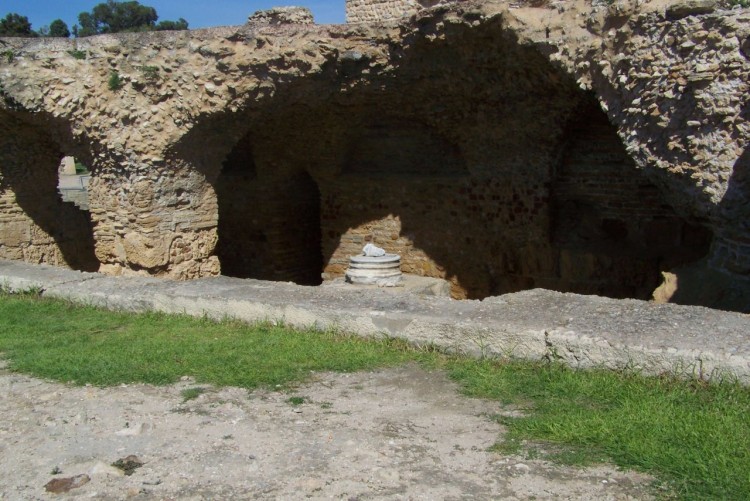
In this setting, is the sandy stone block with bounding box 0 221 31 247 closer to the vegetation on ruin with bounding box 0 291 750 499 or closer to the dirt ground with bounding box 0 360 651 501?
the vegetation on ruin with bounding box 0 291 750 499

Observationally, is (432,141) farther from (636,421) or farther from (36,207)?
(636,421)

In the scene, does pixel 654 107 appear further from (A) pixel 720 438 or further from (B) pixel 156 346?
(B) pixel 156 346

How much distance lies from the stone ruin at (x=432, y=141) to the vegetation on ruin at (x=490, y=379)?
2.42m

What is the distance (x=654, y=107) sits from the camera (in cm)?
587

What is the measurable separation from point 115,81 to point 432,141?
3971 mm

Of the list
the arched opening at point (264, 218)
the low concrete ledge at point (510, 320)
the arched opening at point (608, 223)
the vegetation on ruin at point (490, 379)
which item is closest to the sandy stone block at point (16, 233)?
the arched opening at point (264, 218)

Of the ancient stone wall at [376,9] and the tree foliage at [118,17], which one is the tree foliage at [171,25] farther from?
the ancient stone wall at [376,9]

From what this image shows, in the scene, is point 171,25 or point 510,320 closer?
point 510,320

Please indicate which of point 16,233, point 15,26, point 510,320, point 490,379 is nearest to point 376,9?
point 16,233

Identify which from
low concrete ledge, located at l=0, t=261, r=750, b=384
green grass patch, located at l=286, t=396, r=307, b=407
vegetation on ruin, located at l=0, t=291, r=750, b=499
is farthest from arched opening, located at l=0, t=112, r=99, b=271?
green grass patch, located at l=286, t=396, r=307, b=407

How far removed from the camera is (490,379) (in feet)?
12.8

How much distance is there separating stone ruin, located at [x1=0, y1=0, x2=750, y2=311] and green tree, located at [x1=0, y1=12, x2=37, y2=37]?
24.6 meters

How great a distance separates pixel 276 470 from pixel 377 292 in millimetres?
2331

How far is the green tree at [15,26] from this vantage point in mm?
31148
